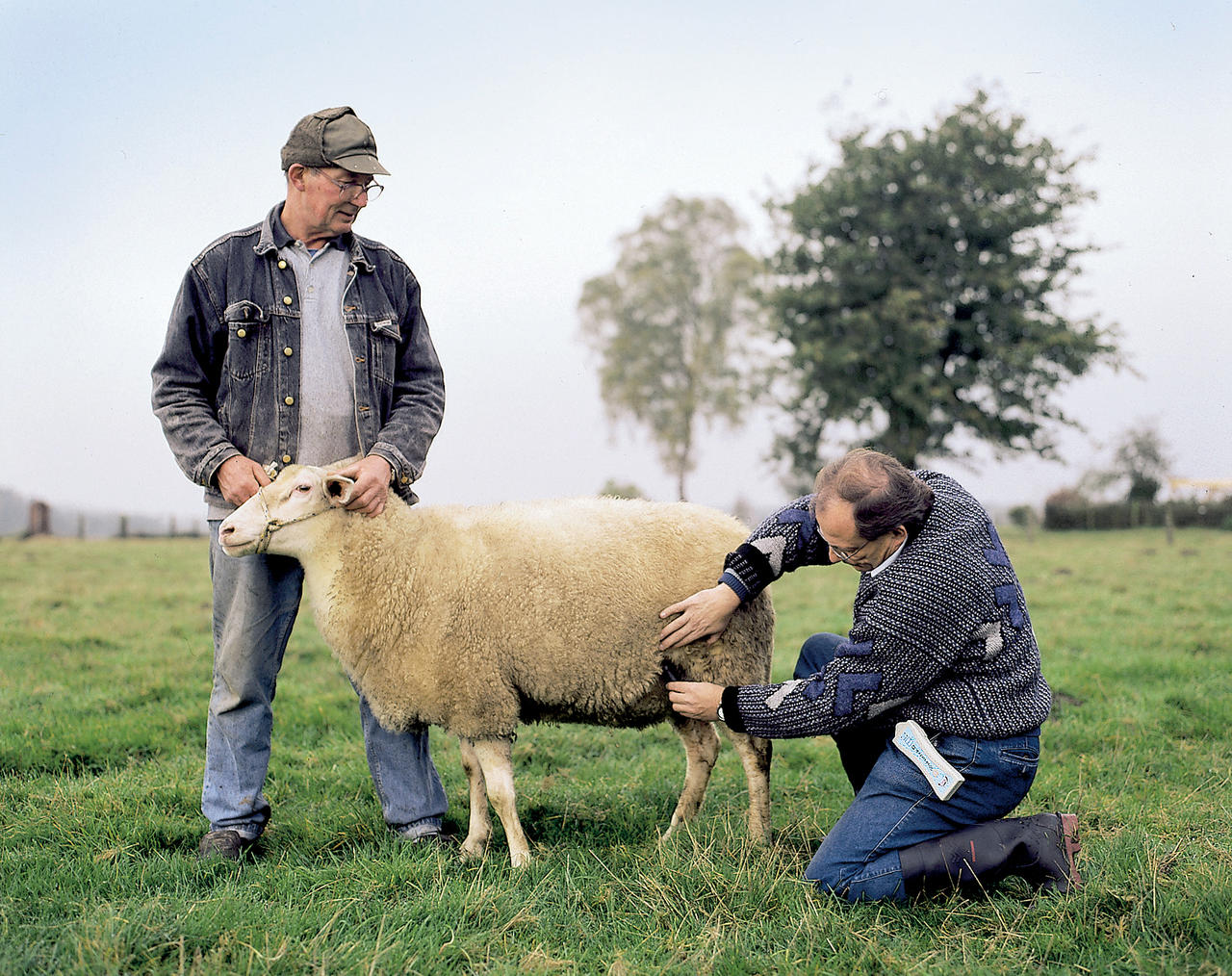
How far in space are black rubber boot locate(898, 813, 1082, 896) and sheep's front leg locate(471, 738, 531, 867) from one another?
1.45 m

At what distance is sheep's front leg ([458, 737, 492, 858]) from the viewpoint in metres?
3.89

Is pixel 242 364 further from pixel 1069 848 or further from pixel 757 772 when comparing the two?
pixel 1069 848

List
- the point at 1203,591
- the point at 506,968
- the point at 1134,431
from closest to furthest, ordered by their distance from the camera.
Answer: the point at 506,968
the point at 1203,591
the point at 1134,431

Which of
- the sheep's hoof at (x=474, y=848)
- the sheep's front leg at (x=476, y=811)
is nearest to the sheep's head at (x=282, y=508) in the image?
the sheep's front leg at (x=476, y=811)

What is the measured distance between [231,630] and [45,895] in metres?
1.12

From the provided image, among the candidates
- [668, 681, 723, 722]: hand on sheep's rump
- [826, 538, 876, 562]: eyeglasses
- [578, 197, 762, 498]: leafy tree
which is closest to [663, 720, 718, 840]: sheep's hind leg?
[668, 681, 723, 722]: hand on sheep's rump

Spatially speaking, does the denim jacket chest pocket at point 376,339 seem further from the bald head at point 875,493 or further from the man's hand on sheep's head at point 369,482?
the bald head at point 875,493

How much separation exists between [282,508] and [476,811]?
1.50 meters

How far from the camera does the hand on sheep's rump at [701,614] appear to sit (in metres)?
3.82

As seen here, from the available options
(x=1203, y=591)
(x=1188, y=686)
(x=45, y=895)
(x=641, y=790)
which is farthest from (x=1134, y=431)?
(x=45, y=895)

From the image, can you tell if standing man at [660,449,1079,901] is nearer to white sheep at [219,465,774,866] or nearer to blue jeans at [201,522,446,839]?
white sheep at [219,465,774,866]

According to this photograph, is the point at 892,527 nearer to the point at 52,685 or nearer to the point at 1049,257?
the point at 52,685

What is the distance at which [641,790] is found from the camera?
469 cm

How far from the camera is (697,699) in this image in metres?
3.65
